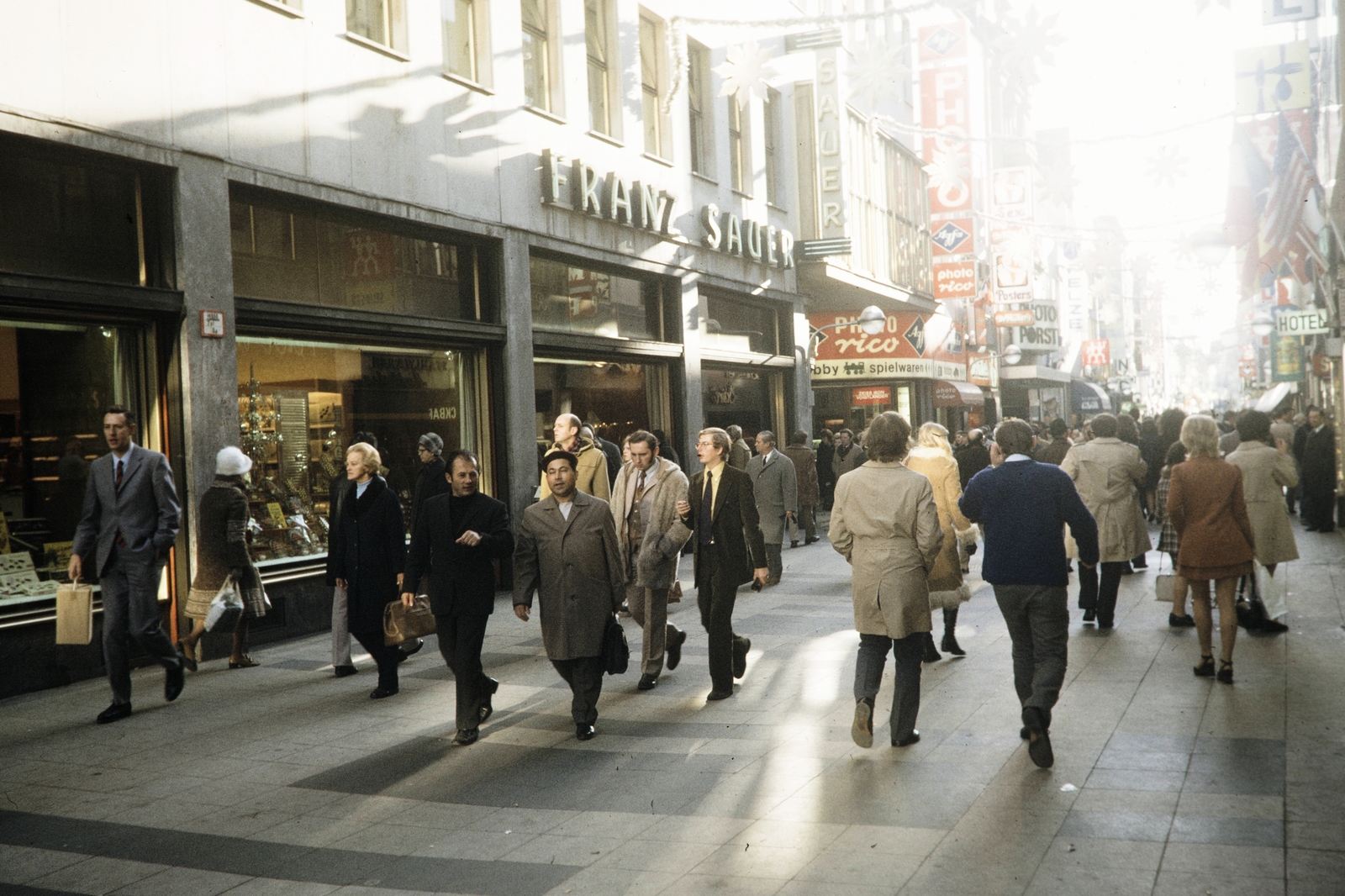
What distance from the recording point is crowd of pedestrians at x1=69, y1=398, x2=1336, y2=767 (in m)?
6.46

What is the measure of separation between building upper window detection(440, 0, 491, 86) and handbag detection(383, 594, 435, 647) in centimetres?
773

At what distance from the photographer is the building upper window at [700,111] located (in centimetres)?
1939

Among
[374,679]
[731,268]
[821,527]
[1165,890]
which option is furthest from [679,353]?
[1165,890]

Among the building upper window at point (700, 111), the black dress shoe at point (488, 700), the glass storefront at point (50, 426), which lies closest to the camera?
the black dress shoe at point (488, 700)

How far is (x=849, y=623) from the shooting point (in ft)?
36.7

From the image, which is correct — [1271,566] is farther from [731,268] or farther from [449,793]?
[731,268]

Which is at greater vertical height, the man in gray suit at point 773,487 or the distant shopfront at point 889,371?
the distant shopfront at point 889,371

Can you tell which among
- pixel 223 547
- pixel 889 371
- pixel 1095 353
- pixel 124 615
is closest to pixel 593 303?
pixel 223 547

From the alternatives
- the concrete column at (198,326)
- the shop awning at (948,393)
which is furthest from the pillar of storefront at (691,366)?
the shop awning at (948,393)

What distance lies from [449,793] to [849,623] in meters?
5.77

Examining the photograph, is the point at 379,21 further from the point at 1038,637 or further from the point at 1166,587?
the point at 1038,637

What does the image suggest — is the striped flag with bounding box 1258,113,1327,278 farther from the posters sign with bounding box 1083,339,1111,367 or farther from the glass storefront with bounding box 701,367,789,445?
the posters sign with bounding box 1083,339,1111,367

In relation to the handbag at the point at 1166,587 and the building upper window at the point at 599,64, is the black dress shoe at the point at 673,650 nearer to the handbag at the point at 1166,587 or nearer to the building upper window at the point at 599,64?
the handbag at the point at 1166,587

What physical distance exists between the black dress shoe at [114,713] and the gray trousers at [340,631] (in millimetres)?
1661
